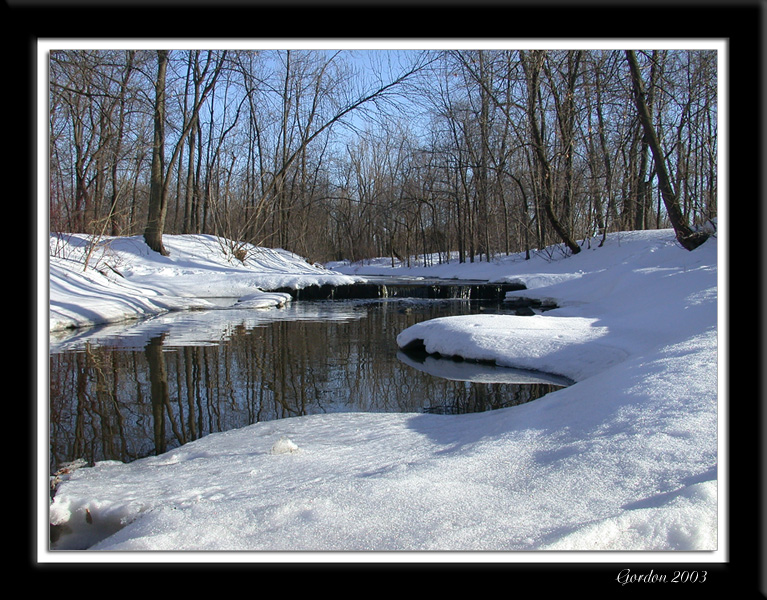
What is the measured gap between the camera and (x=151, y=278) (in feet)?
42.0

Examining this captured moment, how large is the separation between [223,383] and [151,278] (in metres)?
8.88

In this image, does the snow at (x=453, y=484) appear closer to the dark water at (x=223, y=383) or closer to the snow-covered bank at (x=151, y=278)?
the dark water at (x=223, y=383)

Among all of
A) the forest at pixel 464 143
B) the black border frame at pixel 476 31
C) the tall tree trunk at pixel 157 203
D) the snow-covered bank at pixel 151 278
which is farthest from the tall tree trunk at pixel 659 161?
the tall tree trunk at pixel 157 203

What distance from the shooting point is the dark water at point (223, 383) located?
3732 millimetres

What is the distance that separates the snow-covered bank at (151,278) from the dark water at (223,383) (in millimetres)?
1133

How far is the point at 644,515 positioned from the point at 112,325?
938 centimetres

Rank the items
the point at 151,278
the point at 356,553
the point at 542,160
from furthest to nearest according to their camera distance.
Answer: the point at 542,160 → the point at 151,278 → the point at 356,553

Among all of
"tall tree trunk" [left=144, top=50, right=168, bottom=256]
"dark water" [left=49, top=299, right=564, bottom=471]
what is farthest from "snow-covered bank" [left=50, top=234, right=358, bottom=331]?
"dark water" [left=49, top=299, right=564, bottom=471]

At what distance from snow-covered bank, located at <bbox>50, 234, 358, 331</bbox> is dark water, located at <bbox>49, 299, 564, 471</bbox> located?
1133mm

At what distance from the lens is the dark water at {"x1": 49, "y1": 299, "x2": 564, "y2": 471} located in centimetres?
373

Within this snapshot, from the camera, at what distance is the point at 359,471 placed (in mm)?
2404

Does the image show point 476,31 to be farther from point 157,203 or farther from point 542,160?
point 157,203

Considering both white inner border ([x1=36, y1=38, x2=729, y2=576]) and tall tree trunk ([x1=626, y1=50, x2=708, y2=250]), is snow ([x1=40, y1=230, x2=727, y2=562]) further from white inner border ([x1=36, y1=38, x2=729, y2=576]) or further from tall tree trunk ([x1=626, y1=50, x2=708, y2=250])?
tall tree trunk ([x1=626, y1=50, x2=708, y2=250])

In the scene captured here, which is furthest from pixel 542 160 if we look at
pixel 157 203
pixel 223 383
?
pixel 223 383
